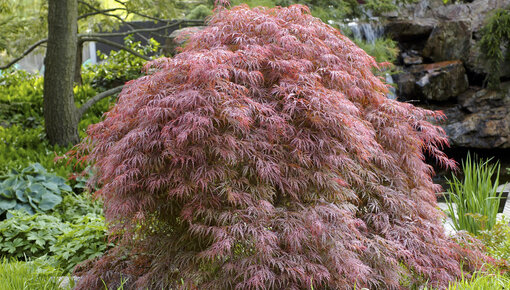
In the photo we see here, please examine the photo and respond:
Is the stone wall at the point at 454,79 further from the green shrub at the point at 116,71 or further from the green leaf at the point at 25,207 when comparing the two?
the green leaf at the point at 25,207

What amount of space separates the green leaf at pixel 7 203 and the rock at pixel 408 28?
881cm

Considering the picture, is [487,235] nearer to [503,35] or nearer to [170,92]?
[170,92]

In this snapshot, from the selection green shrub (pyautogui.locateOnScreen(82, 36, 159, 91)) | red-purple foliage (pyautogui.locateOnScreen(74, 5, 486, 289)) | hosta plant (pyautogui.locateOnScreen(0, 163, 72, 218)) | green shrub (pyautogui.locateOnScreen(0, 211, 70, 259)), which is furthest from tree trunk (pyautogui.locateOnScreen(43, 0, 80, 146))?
red-purple foliage (pyautogui.locateOnScreen(74, 5, 486, 289))

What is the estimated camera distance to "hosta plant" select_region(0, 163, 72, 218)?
5426mm

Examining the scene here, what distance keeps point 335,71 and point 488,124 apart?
733 centimetres

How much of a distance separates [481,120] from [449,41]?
6.69 ft

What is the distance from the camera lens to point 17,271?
3.62 m

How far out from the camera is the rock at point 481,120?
949cm

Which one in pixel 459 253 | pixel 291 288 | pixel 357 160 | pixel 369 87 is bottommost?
pixel 459 253

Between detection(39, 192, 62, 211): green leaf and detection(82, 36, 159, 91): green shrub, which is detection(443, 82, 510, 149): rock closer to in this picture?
detection(82, 36, 159, 91): green shrub

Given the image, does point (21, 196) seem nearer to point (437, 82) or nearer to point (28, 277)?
point (28, 277)

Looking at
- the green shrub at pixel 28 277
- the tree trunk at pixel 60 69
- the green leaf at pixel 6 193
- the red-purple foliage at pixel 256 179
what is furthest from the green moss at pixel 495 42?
the green shrub at pixel 28 277

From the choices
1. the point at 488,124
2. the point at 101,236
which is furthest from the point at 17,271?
the point at 488,124

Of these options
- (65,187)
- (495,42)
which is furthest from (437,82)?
(65,187)
